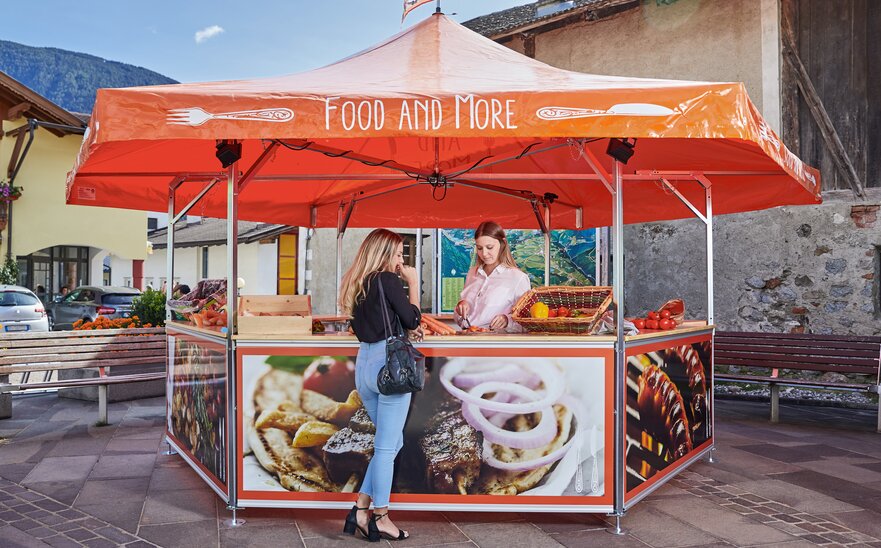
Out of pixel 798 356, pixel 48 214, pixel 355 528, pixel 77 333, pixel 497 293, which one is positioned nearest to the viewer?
pixel 355 528

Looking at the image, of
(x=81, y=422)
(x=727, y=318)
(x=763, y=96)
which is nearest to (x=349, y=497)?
(x=81, y=422)

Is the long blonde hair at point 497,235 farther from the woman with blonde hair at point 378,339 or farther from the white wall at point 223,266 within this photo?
the white wall at point 223,266

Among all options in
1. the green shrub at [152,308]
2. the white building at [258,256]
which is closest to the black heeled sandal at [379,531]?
the green shrub at [152,308]

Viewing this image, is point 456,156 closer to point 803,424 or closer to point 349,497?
point 349,497

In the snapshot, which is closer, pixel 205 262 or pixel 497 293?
pixel 497 293

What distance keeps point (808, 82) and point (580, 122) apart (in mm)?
8096

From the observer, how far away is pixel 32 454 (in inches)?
268

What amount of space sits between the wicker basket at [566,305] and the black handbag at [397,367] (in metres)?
0.97

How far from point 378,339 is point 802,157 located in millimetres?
8568

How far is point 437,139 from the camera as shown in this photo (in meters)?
6.76

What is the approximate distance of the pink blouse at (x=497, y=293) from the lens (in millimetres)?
6203

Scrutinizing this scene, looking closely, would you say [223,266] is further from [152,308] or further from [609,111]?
[609,111]

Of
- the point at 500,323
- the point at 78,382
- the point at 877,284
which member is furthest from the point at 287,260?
the point at 500,323

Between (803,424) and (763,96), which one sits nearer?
(803,424)
